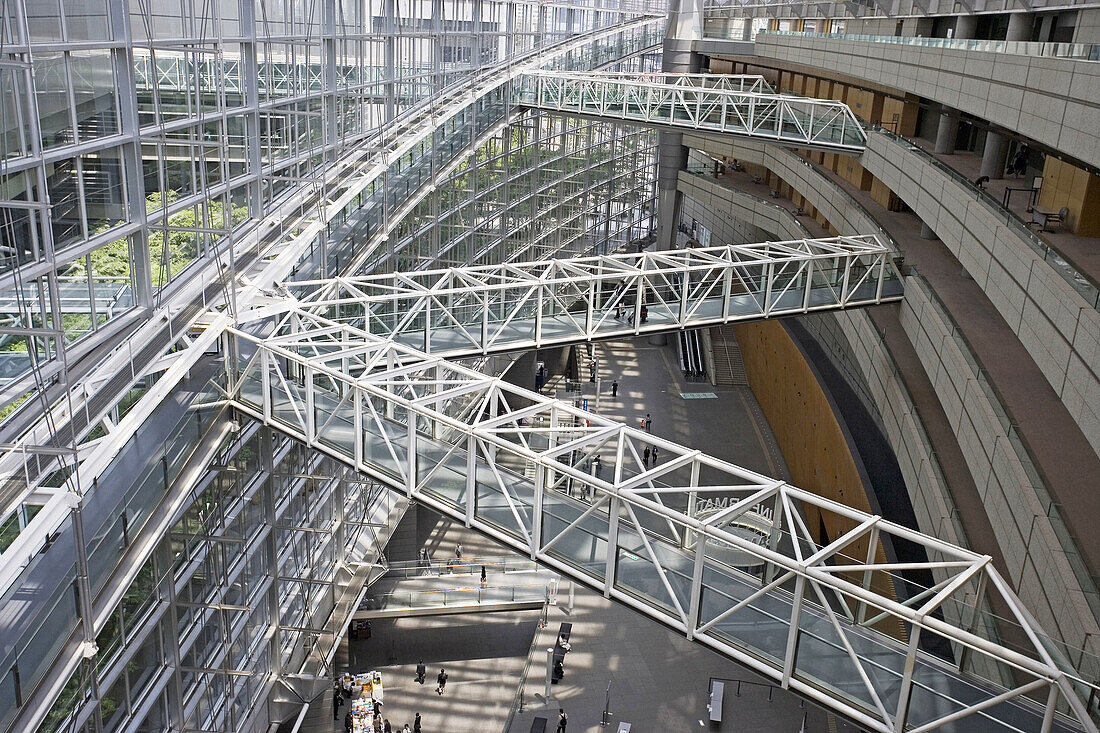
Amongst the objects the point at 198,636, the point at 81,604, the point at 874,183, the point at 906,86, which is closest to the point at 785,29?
the point at 874,183

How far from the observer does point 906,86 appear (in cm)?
1920

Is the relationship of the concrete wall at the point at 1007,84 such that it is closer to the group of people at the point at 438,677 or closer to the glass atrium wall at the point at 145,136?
the glass atrium wall at the point at 145,136

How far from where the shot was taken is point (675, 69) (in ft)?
126

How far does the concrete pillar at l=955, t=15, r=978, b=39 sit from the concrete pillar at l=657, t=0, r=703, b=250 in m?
18.0

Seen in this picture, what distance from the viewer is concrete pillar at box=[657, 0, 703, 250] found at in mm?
37812

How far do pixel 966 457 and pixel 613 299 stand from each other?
752 centimetres

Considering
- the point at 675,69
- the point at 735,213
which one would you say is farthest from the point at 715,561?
the point at 675,69

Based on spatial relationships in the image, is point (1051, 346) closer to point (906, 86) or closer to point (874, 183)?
point (906, 86)

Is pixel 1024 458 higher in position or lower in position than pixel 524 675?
higher

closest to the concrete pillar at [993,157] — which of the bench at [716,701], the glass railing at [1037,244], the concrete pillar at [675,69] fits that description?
the glass railing at [1037,244]

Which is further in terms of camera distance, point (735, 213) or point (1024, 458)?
point (735, 213)

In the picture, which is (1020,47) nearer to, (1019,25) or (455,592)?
(1019,25)

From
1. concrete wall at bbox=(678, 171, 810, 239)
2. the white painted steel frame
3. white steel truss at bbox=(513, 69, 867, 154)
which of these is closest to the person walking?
the white painted steel frame

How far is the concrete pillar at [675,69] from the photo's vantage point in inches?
1489
